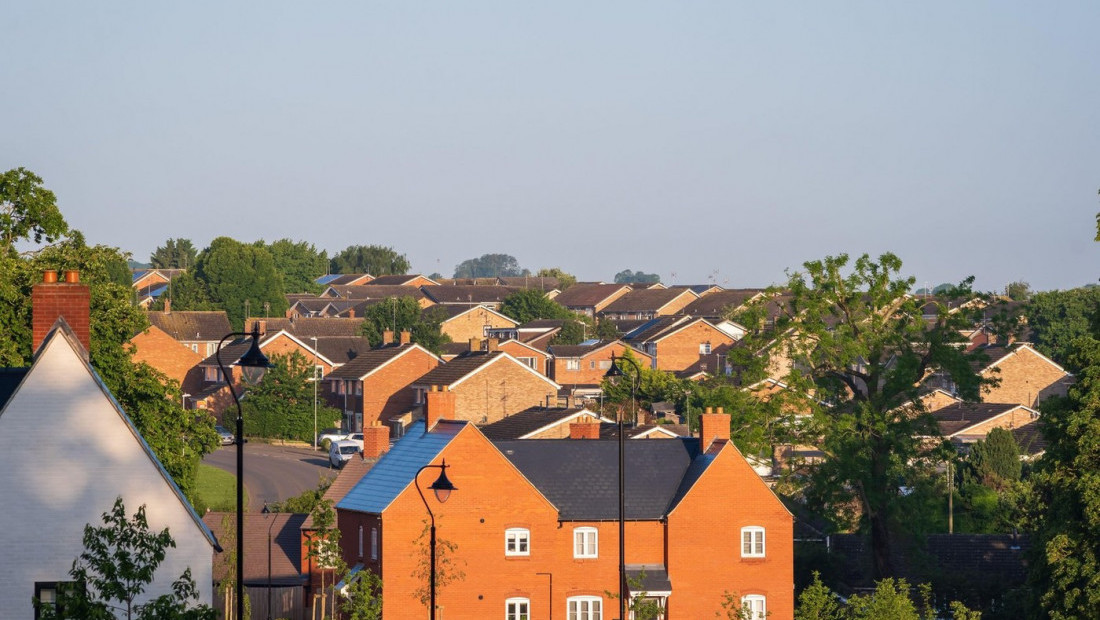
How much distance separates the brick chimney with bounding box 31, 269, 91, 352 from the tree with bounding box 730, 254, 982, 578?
3588 centimetres

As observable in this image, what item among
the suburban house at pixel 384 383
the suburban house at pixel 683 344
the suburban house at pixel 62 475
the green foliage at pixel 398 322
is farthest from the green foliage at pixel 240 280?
the suburban house at pixel 62 475

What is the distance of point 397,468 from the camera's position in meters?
49.8

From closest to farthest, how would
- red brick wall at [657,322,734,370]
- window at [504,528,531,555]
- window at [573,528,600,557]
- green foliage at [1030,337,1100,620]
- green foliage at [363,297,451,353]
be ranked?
green foliage at [1030,337,1100,620] < window at [504,528,531,555] < window at [573,528,600,557] < green foliage at [363,297,451,353] < red brick wall at [657,322,734,370]

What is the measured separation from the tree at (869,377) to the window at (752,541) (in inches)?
420

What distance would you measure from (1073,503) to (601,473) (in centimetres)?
1518

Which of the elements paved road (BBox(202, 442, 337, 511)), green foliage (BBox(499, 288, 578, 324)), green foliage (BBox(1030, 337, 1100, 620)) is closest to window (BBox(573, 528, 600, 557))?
green foliage (BBox(1030, 337, 1100, 620))

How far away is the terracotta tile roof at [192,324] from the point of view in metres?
136

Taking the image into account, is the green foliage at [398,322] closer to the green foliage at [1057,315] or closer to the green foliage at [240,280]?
the green foliage at [240,280]

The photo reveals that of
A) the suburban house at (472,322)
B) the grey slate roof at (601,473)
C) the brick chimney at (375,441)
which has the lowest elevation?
the grey slate roof at (601,473)

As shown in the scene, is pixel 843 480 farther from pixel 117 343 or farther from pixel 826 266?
pixel 117 343

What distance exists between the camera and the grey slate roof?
50438mm

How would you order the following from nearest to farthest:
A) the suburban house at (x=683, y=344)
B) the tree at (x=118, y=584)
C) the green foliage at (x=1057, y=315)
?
1. the tree at (x=118, y=584)
2. the suburban house at (x=683, y=344)
3. the green foliage at (x=1057, y=315)

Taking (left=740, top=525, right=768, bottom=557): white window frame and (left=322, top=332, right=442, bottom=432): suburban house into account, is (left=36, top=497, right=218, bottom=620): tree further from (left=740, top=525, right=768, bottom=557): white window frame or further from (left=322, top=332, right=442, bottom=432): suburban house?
(left=322, top=332, right=442, bottom=432): suburban house

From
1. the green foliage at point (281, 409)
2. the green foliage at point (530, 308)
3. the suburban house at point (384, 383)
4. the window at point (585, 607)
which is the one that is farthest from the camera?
the green foliage at point (530, 308)
